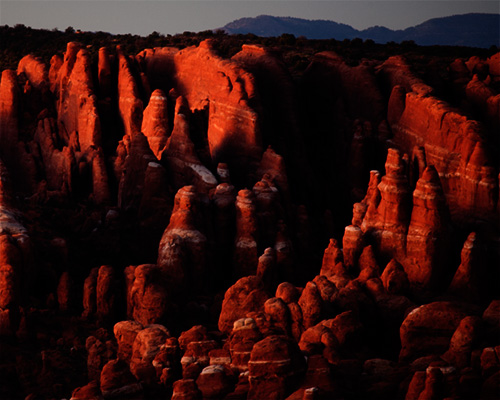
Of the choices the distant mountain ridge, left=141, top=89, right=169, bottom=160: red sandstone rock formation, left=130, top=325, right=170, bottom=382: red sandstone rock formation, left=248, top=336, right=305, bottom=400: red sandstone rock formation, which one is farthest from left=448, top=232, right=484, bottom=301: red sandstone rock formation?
the distant mountain ridge

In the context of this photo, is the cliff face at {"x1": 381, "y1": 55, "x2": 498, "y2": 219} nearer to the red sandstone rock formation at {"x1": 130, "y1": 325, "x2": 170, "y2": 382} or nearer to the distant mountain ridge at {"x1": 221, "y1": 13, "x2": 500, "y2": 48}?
the red sandstone rock formation at {"x1": 130, "y1": 325, "x2": 170, "y2": 382}

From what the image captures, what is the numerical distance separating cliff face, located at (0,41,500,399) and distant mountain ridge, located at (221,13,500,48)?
1659 inches

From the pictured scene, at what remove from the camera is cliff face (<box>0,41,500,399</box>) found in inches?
827

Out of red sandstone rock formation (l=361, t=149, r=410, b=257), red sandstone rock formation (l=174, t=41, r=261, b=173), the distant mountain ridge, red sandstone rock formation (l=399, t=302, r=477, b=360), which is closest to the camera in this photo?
red sandstone rock formation (l=399, t=302, r=477, b=360)

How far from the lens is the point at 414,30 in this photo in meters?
111

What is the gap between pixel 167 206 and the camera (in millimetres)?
32812

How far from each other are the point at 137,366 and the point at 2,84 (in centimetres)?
2147

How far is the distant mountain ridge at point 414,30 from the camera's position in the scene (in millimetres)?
87938

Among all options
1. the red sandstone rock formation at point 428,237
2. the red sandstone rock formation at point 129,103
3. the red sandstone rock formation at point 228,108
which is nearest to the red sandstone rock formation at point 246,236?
the red sandstone rock formation at point 228,108

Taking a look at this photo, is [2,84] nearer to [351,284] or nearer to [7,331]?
[7,331]

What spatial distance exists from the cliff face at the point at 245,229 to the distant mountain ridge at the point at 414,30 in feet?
138

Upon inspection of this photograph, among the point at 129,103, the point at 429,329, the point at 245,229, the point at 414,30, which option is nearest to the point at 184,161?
the point at 245,229

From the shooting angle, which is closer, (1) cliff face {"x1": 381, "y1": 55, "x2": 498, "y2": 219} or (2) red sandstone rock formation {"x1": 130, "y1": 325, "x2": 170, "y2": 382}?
(2) red sandstone rock formation {"x1": 130, "y1": 325, "x2": 170, "y2": 382}

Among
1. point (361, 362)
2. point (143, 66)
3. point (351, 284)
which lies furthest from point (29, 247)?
point (143, 66)
